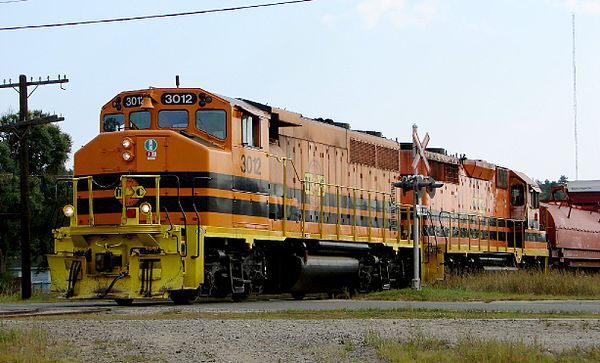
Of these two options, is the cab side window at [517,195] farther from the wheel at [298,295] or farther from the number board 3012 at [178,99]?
the number board 3012 at [178,99]

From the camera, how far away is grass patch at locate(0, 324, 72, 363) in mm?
9695

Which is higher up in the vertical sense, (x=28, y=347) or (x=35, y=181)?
(x=35, y=181)

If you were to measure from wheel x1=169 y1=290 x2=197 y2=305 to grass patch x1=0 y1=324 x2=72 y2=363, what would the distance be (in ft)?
21.5

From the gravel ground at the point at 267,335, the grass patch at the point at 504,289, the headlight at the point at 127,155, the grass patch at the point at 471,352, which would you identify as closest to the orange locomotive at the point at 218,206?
the headlight at the point at 127,155

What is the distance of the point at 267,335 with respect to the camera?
11.6 m

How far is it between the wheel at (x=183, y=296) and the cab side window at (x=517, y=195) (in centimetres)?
1807

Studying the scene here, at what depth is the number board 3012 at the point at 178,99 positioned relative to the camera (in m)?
18.6

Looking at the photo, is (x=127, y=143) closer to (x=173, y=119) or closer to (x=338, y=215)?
(x=173, y=119)

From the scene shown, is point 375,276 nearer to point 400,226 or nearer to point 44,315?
point 400,226

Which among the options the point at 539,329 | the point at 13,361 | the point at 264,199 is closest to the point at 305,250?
the point at 264,199

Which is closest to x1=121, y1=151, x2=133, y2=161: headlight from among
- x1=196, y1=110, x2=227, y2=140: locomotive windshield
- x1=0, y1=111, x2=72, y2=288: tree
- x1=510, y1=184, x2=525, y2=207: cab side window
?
x1=196, y1=110, x2=227, y2=140: locomotive windshield

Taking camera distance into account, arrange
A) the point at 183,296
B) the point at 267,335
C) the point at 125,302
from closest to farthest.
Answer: the point at 267,335 < the point at 183,296 < the point at 125,302

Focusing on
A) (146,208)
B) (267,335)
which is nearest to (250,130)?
(146,208)

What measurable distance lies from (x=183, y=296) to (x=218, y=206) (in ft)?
6.19
